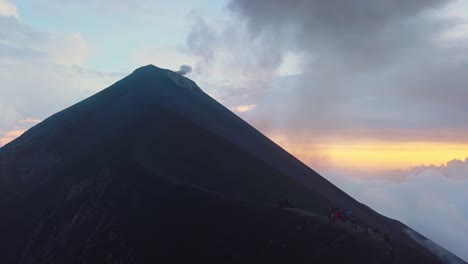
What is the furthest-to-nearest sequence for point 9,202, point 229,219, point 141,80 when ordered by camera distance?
1. point 141,80
2. point 9,202
3. point 229,219

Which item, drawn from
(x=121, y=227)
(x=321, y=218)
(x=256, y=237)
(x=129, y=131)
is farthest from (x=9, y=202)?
(x=321, y=218)

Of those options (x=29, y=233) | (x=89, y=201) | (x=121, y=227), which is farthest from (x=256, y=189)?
(x=29, y=233)

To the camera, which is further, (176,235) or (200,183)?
(200,183)

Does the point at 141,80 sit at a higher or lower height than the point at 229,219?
higher

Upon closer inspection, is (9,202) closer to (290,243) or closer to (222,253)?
(222,253)

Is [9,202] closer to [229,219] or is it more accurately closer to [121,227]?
[121,227]

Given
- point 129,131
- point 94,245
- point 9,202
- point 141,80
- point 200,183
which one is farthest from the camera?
point 141,80

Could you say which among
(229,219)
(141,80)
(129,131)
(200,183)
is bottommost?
(229,219)
